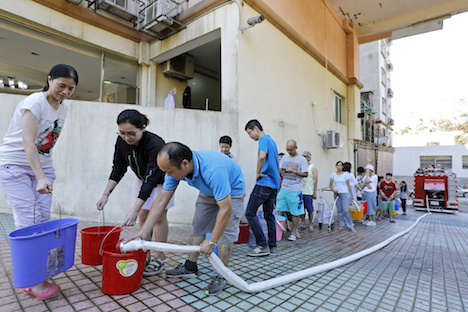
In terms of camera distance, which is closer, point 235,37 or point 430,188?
point 235,37

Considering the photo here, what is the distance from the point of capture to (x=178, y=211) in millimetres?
5402

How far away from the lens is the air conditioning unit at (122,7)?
279 inches

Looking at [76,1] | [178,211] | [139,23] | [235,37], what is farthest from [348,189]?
[76,1]

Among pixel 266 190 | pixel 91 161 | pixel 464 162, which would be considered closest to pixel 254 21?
pixel 266 190

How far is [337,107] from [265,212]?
28.6 feet

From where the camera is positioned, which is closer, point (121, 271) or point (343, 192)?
point (121, 271)

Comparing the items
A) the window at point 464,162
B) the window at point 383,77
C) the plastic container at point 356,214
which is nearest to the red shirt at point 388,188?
the plastic container at point 356,214

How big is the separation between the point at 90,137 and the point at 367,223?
768 cm

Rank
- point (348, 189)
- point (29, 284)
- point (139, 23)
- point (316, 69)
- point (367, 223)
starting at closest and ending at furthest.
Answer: point (29, 284) → point (348, 189) → point (367, 223) → point (139, 23) → point (316, 69)

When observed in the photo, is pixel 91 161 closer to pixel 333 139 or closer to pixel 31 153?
pixel 31 153

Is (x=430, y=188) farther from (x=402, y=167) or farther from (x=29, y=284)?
(x=402, y=167)

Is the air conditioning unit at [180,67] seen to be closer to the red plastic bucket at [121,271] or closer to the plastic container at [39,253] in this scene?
the plastic container at [39,253]

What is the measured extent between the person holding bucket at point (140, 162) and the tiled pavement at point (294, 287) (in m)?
0.49

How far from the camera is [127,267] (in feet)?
7.25
